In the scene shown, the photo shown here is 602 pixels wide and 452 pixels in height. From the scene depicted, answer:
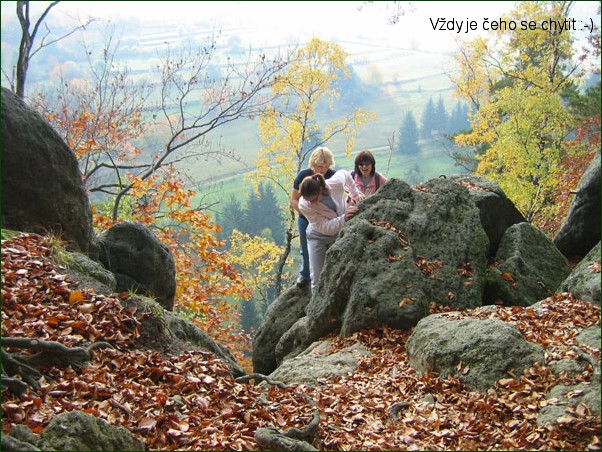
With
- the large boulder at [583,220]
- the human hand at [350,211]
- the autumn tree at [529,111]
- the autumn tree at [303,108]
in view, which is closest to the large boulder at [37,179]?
the human hand at [350,211]

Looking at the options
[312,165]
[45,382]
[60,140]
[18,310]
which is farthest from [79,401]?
[312,165]

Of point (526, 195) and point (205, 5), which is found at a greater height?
point (205, 5)

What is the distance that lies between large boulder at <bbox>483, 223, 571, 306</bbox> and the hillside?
2092 millimetres

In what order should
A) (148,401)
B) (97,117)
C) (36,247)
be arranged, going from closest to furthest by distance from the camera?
1. (148,401)
2. (36,247)
3. (97,117)

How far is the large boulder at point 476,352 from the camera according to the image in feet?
17.6

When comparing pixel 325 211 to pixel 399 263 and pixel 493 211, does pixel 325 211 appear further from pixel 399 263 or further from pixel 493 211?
pixel 493 211

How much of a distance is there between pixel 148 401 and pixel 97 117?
14956 millimetres

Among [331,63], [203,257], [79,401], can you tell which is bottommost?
[203,257]

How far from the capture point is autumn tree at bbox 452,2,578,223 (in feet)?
63.6

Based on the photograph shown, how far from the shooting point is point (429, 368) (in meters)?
6.15

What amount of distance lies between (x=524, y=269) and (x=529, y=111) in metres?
11.8

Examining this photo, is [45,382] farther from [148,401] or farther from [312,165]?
[312,165]

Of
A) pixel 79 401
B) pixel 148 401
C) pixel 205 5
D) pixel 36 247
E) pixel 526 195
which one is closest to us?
pixel 79 401

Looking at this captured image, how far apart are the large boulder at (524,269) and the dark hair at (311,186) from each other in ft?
11.3
